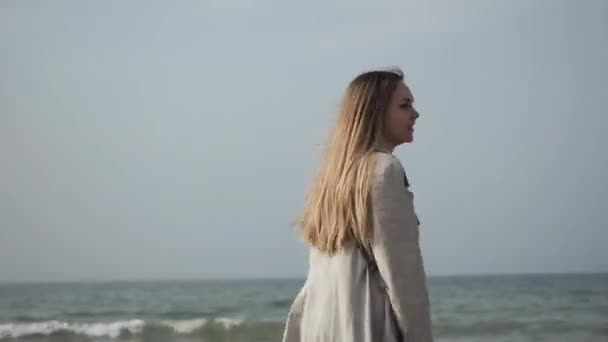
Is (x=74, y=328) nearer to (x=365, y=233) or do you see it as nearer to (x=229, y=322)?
(x=229, y=322)

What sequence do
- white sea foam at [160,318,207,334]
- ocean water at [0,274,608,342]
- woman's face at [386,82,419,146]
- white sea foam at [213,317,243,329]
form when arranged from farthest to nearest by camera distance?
1. white sea foam at [213,317,243,329]
2. white sea foam at [160,318,207,334]
3. ocean water at [0,274,608,342]
4. woman's face at [386,82,419,146]

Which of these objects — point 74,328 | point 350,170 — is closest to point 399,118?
point 350,170

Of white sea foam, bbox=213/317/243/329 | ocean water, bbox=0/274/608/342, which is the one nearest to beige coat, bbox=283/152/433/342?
ocean water, bbox=0/274/608/342

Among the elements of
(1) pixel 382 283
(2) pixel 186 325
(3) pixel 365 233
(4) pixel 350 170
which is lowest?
(2) pixel 186 325

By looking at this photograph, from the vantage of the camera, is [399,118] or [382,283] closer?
[382,283]

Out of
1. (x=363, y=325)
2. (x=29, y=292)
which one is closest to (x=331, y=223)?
(x=363, y=325)

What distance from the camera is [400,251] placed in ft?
6.43

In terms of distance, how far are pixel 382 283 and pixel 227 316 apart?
15.8 m

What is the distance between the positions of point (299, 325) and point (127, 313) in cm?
1728

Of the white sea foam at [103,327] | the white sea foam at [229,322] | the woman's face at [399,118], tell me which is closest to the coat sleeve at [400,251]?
the woman's face at [399,118]

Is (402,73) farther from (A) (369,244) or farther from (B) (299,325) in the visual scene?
(B) (299,325)

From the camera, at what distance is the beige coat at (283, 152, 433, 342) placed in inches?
76.5

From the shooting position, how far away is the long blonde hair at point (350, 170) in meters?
2.03

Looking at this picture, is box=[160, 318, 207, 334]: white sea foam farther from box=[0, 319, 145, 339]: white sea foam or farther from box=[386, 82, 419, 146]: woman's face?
box=[386, 82, 419, 146]: woman's face
